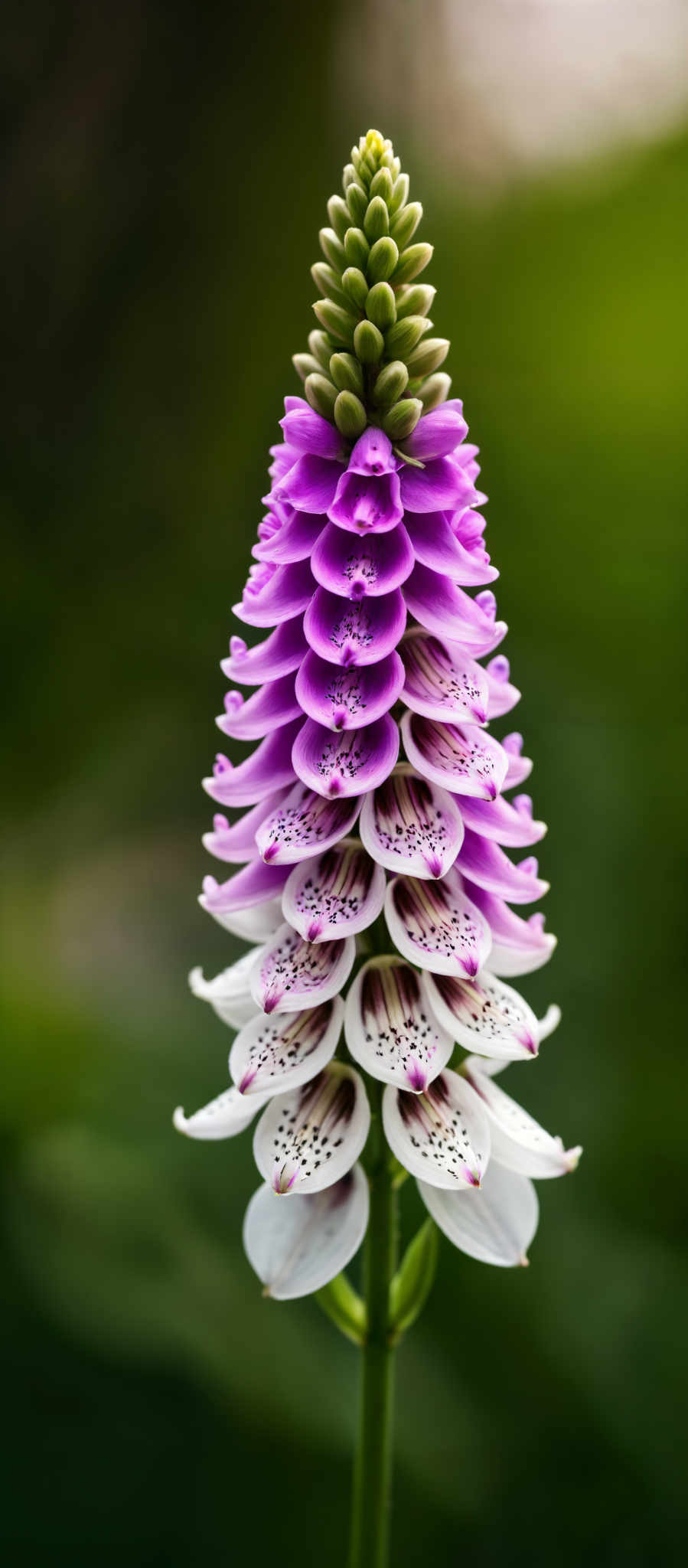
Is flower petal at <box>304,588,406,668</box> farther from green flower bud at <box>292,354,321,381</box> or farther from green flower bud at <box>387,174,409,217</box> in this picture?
green flower bud at <box>387,174,409,217</box>

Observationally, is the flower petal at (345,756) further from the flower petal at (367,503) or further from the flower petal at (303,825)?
the flower petal at (367,503)

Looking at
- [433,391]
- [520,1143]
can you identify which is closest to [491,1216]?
[520,1143]

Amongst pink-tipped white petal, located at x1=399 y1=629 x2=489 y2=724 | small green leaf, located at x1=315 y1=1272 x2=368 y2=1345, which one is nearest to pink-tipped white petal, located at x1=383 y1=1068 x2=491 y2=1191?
small green leaf, located at x1=315 y1=1272 x2=368 y2=1345

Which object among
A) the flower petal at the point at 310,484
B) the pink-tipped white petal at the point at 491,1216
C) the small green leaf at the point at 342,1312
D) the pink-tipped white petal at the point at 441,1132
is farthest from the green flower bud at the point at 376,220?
the small green leaf at the point at 342,1312

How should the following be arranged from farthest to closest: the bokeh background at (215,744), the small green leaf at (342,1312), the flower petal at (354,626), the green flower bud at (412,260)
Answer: the bokeh background at (215,744) < the small green leaf at (342,1312) < the green flower bud at (412,260) < the flower petal at (354,626)

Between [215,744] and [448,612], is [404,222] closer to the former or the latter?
[448,612]
